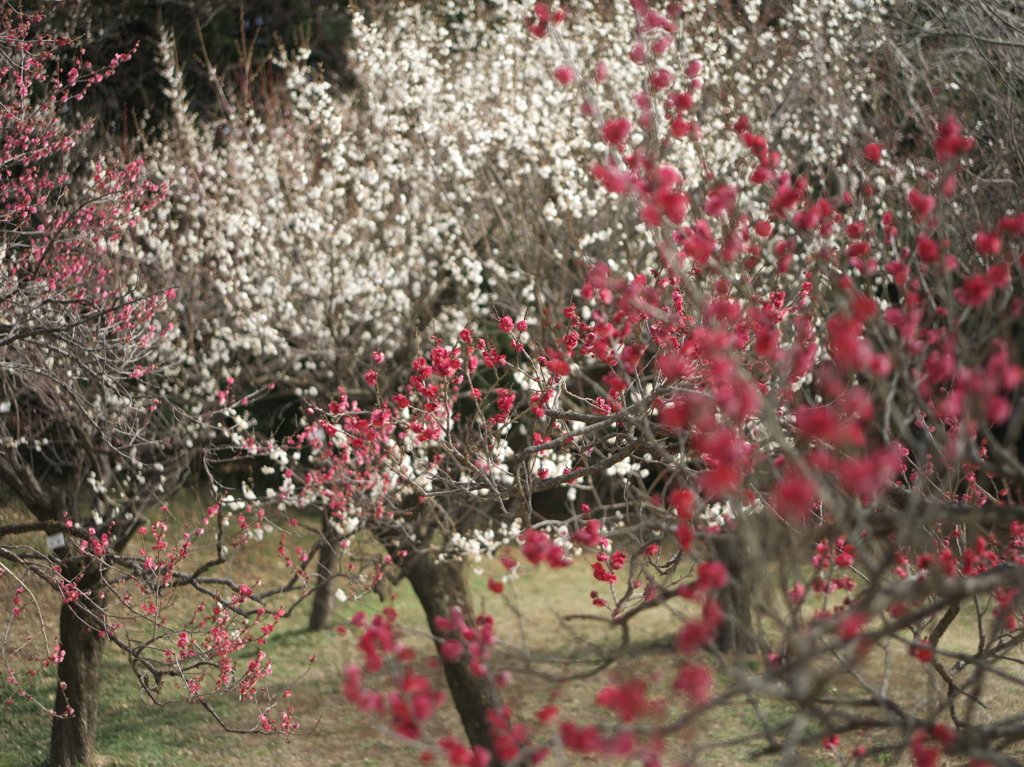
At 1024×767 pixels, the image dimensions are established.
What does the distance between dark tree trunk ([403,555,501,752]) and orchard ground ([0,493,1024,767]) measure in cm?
25

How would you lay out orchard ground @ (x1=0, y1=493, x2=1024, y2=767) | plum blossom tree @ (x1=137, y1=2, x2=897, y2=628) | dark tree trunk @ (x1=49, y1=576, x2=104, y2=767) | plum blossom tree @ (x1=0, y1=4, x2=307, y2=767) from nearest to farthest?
plum blossom tree @ (x1=0, y1=4, x2=307, y2=767) → dark tree trunk @ (x1=49, y1=576, x2=104, y2=767) → orchard ground @ (x1=0, y1=493, x2=1024, y2=767) → plum blossom tree @ (x1=137, y1=2, x2=897, y2=628)

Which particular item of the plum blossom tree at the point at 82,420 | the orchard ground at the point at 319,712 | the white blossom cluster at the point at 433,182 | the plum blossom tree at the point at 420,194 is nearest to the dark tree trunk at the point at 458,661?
the orchard ground at the point at 319,712

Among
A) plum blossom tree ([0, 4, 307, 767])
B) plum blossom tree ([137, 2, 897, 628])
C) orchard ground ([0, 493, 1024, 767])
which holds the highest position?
plum blossom tree ([137, 2, 897, 628])

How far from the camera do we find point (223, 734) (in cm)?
875

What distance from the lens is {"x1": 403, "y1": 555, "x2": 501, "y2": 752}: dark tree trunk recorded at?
24.8 feet

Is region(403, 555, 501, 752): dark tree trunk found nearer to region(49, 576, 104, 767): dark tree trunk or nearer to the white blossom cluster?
the white blossom cluster

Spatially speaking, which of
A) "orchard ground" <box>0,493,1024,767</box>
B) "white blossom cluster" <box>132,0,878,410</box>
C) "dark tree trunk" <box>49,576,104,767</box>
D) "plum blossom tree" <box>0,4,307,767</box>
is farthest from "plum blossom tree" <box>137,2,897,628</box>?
"dark tree trunk" <box>49,576,104,767</box>

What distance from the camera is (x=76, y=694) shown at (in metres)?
7.23

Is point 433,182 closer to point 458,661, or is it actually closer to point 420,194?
point 420,194

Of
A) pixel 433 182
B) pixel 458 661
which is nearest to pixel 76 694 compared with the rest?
pixel 458 661

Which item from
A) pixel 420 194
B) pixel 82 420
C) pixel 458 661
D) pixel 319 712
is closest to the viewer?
pixel 458 661

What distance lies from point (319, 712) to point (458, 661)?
314 cm

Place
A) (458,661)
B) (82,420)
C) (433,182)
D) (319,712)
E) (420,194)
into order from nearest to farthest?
(458,661)
(82,420)
(319,712)
(433,182)
(420,194)

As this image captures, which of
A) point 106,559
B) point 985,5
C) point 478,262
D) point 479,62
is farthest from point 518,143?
point 106,559
